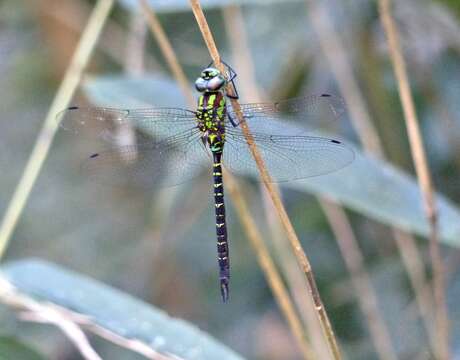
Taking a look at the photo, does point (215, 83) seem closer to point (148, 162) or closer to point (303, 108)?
point (303, 108)

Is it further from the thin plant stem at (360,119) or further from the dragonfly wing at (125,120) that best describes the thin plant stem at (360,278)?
the dragonfly wing at (125,120)

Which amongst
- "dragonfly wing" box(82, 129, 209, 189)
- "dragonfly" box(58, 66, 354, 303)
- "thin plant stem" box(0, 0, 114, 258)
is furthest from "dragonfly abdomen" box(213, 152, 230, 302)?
"thin plant stem" box(0, 0, 114, 258)

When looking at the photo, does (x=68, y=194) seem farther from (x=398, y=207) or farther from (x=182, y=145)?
(x=398, y=207)

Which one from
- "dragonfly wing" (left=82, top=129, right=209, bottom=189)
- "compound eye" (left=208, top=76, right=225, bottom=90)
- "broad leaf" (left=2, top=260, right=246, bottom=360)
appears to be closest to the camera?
"broad leaf" (left=2, top=260, right=246, bottom=360)

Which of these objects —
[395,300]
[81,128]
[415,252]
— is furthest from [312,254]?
[81,128]

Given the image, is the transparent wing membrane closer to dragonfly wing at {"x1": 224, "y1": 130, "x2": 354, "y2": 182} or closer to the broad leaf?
dragonfly wing at {"x1": 224, "y1": 130, "x2": 354, "y2": 182}

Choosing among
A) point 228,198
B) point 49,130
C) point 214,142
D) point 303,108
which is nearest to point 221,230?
point 214,142
